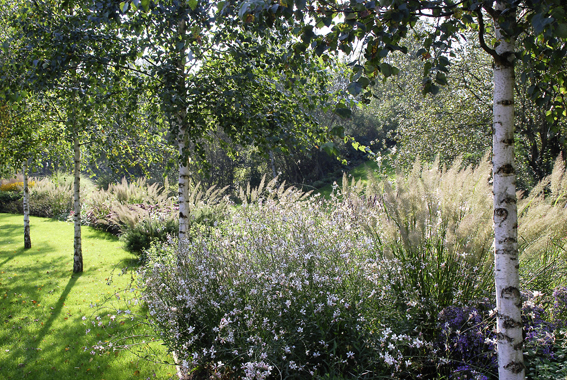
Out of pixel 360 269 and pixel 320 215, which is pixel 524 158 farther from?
pixel 360 269

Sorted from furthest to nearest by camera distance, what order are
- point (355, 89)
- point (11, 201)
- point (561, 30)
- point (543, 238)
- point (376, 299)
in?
point (11, 201)
point (376, 299)
point (543, 238)
point (355, 89)
point (561, 30)

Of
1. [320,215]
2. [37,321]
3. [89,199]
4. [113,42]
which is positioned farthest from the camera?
[89,199]

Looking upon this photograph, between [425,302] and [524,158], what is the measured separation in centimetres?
927

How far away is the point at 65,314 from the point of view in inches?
229

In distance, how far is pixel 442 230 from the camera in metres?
3.16

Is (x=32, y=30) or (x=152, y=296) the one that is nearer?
(x=152, y=296)

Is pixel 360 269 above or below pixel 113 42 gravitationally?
below

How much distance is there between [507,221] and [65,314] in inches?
255

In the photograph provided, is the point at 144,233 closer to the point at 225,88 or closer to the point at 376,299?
the point at 225,88

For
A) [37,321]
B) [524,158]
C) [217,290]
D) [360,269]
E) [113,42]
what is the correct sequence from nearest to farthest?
[360,269] < [217,290] < [113,42] < [37,321] < [524,158]

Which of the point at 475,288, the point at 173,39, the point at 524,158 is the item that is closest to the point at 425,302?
the point at 475,288

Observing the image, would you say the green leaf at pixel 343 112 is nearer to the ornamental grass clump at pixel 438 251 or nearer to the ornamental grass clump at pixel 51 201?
the ornamental grass clump at pixel 438 251

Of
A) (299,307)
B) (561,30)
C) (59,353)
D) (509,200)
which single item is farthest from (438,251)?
(59,353)

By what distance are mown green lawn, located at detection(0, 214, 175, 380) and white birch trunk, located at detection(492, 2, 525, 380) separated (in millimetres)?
2723
